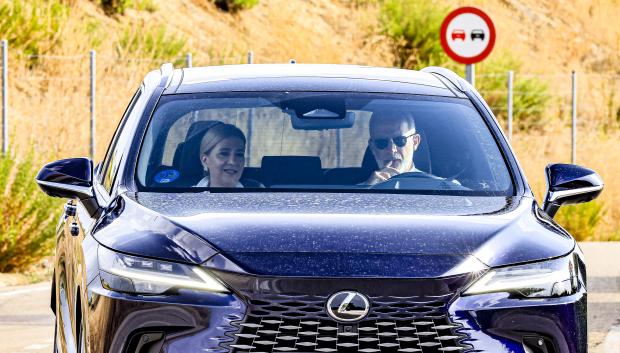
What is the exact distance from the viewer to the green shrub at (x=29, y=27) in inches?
1089

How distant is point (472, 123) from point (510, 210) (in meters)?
1.04

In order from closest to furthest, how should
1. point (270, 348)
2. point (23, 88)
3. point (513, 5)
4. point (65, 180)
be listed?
point (270, 348) → point (65, 180) → point (23, 88) → point (513, 5)

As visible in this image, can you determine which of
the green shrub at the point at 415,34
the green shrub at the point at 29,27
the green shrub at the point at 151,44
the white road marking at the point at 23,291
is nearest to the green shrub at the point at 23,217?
the white road marking at the point at 23,291

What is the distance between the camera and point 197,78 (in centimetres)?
694

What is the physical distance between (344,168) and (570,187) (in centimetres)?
91

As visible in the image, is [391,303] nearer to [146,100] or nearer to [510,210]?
[510,210]

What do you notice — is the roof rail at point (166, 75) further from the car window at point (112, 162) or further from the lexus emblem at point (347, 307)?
the lexus emblem at point (347, 307)

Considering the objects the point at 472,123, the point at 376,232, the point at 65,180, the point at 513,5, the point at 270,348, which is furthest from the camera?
the point at 513,5

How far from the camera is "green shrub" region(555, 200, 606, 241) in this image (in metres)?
19.4

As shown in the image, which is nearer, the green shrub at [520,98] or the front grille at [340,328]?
the front grille at [340,328]

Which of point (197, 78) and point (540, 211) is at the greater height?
point (197, 78)

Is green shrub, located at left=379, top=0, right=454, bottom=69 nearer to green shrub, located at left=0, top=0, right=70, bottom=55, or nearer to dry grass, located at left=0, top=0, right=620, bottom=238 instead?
dry grass, located at left=0, top=0, right=620, bottom=238

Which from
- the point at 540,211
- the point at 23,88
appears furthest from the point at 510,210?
the point at 23,88

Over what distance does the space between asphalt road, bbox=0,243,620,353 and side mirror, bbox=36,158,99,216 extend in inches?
125
